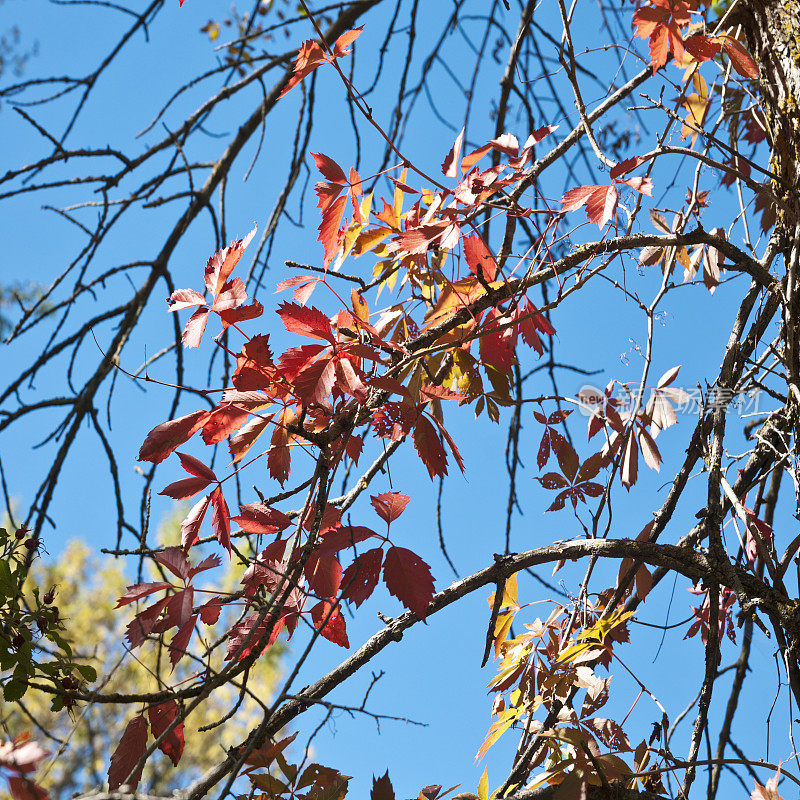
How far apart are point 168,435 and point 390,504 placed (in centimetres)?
29

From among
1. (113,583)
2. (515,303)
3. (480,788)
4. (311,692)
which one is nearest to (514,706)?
(480,788)

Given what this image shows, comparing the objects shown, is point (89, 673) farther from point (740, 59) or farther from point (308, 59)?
point (740, 59)

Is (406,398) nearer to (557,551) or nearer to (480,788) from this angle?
(557,551)

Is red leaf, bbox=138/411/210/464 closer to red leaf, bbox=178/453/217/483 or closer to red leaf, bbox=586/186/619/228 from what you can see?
red leaf, bbox=178/453/217/483

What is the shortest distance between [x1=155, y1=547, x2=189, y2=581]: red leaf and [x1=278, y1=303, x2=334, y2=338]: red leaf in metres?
0.32

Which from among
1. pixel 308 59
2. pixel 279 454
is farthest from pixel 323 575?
pixel 308 59

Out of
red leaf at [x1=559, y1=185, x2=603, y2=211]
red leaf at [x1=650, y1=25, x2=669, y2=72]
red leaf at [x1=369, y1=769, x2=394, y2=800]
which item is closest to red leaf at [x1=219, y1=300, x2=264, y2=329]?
red leaf at [x1=559, y1=185, x2=603, y2=211]

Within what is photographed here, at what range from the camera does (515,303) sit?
1.04 metres

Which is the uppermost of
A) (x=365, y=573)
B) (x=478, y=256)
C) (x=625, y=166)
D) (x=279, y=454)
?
(x=625, y=166)

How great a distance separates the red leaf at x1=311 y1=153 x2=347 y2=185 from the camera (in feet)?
3.37

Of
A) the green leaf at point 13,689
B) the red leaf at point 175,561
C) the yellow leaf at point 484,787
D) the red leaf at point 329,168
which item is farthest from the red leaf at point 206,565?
the red leaf at point 329,168

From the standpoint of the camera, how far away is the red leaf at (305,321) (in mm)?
833

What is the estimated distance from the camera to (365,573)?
857 mm

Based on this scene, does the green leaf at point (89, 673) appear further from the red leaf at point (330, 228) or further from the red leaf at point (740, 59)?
the red leaf at point (740, 59)
